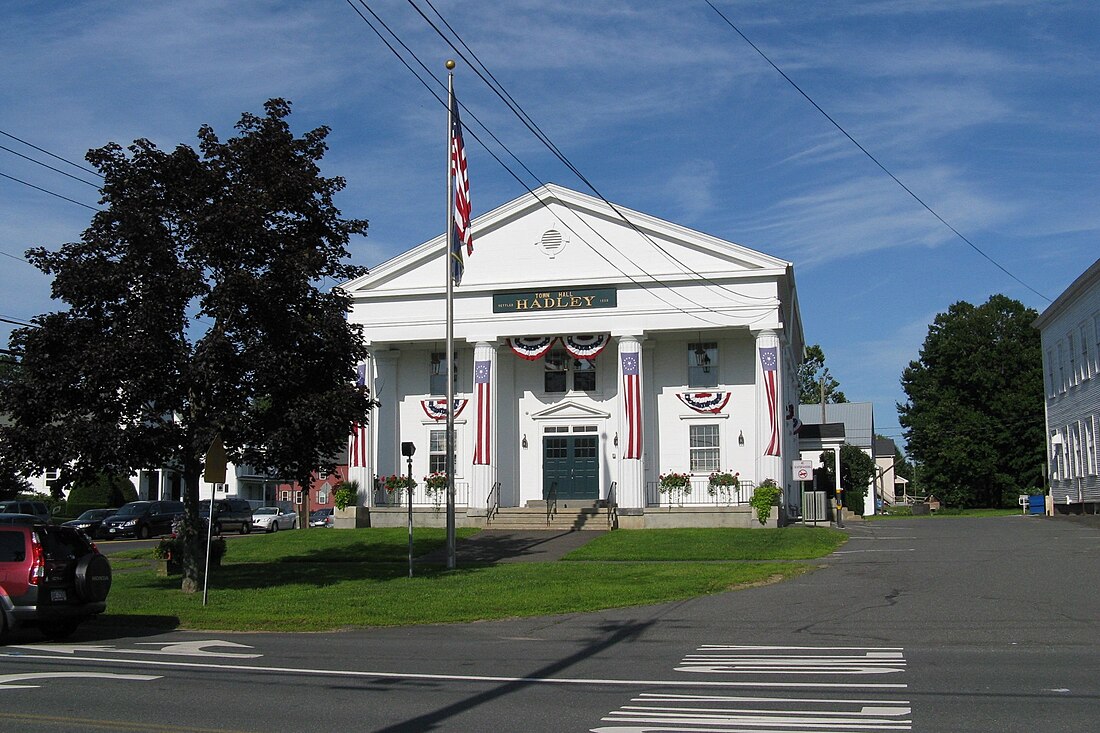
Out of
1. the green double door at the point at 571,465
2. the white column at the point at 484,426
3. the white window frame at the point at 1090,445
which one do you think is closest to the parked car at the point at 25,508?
the white column at the point at 484,426

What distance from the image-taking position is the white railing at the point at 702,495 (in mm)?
34781

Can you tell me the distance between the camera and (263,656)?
42.9 ft

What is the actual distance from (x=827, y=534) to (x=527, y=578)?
43.0 ft

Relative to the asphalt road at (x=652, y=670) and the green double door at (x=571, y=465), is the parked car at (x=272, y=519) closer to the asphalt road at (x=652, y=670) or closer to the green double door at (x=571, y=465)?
the green double door at (x=571, y=465)

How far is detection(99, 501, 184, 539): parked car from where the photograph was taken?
43094mm

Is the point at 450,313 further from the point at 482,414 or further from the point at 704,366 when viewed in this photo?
the point at 704,366

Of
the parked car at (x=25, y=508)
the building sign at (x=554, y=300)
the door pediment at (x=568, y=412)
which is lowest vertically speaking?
the parked car at (x=25, y=508)

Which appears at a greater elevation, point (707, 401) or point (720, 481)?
point (707, 401)

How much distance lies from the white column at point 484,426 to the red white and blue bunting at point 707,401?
678 cm

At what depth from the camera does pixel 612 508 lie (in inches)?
1352

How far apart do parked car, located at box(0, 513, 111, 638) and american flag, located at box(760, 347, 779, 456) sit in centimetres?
2317

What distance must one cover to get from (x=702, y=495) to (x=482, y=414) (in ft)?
26.4

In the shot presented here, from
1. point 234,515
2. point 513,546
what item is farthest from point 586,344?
point 234,515

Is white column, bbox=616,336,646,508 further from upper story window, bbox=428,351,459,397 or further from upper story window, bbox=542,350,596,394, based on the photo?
upper story window, bbox=428,351,459,397
